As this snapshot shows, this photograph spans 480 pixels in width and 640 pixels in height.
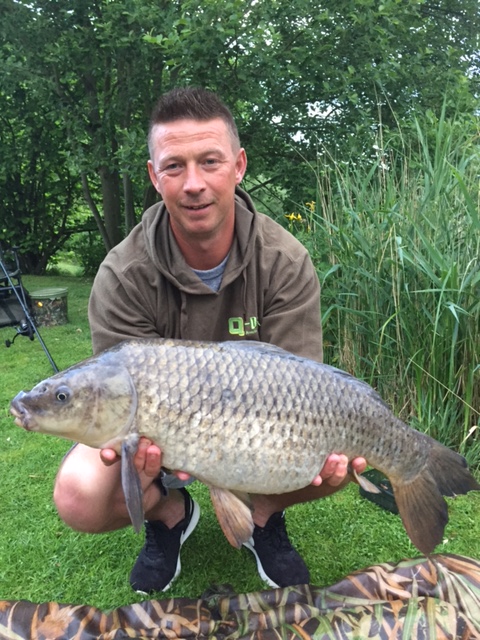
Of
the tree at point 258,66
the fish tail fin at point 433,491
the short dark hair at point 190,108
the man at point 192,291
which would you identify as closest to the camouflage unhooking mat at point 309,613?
the fish tail fin at point 433,491

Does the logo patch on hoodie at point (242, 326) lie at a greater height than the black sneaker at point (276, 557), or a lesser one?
greater

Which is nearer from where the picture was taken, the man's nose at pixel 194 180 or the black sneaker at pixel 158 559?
the man's nose at pixel 194 180

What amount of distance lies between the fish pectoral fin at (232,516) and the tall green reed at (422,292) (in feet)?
3.66

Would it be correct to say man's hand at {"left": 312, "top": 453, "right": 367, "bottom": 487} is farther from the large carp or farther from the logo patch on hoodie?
the logo patch on hoodie

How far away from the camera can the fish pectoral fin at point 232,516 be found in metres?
1.19

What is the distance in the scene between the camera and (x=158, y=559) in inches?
61.6

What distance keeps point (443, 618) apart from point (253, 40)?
11.8 ft

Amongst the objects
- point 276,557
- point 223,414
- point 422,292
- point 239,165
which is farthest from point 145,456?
point 422,292

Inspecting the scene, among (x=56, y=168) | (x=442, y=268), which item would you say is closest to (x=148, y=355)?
(x=442, y=268)

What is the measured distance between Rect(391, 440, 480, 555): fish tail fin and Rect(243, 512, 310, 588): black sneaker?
0.39 metres

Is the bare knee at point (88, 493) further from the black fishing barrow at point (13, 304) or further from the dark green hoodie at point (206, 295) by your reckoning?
the black fishing barrow at point (13, 304)

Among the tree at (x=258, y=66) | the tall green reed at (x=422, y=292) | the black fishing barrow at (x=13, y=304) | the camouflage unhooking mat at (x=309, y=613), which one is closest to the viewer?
the camouflage unhooking mat at (x=309, y=613)

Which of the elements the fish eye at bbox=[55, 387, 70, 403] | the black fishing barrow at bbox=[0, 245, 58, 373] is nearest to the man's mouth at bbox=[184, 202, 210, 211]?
the fish eye at bbox=[55, 387, 70, 403]

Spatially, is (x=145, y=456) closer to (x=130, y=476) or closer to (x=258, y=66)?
(x=130, y=476)
